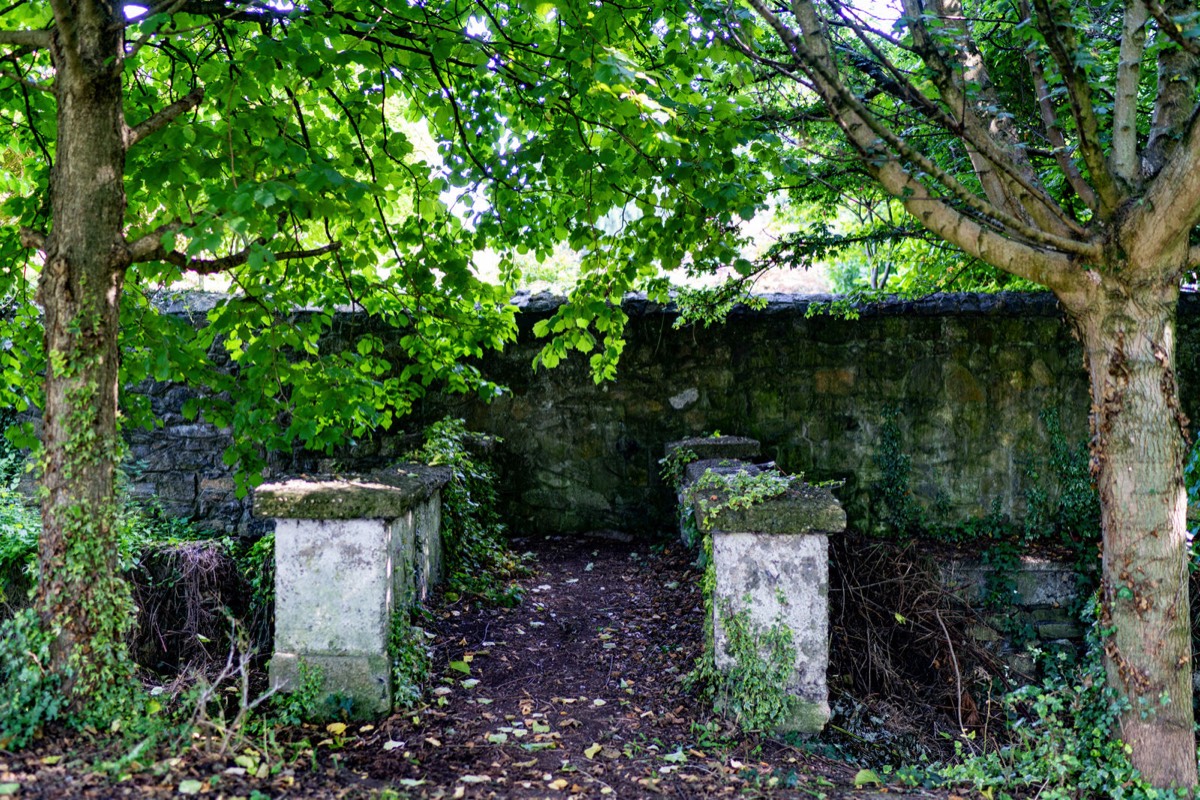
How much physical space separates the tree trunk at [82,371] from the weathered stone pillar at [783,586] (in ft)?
7.92

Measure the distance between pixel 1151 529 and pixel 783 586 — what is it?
157cm

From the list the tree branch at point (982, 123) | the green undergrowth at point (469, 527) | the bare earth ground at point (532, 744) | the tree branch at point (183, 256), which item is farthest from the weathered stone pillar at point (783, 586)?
the tree branch at point (183, 256)

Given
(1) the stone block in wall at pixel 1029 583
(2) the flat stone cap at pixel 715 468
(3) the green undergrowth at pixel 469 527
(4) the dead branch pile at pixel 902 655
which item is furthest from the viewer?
(1) the stone block in wall at pixel 1029 583

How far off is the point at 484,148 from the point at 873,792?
12.1ft

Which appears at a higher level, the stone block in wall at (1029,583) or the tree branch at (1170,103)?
the tree branch at (1170,103)

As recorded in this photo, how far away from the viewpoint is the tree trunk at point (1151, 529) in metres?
3.56

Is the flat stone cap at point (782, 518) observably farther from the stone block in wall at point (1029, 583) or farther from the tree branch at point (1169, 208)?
the stone block in wall at point (1029, 583)

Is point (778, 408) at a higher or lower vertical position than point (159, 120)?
lower

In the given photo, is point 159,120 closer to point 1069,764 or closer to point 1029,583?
point 1069,764

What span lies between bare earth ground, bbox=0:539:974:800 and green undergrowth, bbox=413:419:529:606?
10.0 inches

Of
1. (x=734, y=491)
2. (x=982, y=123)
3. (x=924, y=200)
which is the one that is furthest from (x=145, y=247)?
(x=982, y=123)

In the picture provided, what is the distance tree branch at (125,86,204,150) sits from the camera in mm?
3287

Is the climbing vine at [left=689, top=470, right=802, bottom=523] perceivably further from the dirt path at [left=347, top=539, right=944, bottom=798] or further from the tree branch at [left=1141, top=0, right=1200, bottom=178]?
the tree branch at [left=1141, top=0, right=1200, bottom=178]

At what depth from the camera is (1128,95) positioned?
3.49 m
